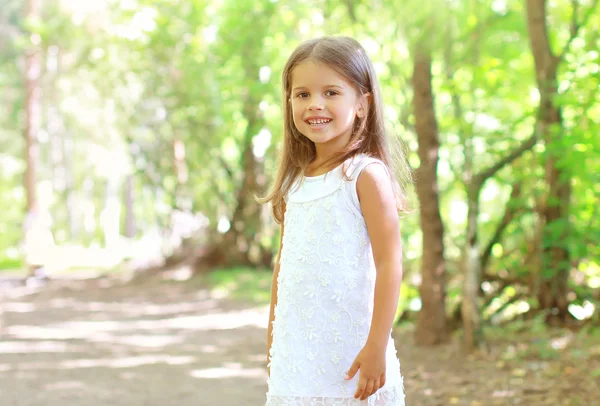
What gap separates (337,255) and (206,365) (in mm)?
5241

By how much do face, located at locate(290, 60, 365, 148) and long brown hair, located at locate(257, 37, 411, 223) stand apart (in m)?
0.03

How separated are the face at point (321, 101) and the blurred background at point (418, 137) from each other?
37 centimetres

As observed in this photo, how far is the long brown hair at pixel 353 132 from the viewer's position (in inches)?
90.7

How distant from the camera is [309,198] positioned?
91.0 inches

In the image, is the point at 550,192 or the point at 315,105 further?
the point at 550,192

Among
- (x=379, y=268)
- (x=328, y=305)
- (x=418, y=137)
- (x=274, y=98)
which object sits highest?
(x=274, y=98)

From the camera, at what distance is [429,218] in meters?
6.84

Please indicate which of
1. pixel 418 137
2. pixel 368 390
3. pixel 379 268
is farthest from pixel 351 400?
pixel 418 137

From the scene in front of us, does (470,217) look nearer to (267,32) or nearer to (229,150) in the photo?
(267,32)

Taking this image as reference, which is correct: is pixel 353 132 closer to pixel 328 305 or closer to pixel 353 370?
pixel 328 305

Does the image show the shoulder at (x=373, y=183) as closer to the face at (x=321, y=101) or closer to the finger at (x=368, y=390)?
the face at (x=321, y=101)

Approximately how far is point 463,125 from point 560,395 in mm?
2371

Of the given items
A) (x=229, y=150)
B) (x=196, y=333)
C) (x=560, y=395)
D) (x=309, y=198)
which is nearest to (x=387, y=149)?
(x=309, y=198)

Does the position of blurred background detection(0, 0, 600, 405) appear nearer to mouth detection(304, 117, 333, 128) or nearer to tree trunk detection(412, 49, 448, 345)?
tree trunk detection(412, 49, 448, 345)
